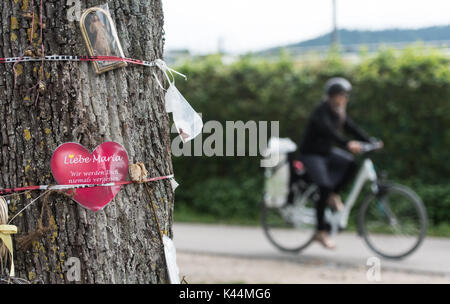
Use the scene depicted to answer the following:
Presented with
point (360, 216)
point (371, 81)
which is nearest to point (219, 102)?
point (371, 81)

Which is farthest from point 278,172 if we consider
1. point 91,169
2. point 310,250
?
point 91,169

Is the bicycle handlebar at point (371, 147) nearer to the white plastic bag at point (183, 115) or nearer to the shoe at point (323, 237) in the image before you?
the shoe at point (323, 237)

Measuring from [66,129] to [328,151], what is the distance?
4558mm

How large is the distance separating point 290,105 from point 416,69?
6.24 ft

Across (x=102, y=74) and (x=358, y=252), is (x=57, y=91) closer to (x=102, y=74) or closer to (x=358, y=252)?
(x=102, y=74)

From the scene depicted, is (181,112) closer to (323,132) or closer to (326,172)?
(323,132)

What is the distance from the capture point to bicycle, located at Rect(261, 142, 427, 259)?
6246 millimetres

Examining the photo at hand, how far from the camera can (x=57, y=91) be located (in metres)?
2.23

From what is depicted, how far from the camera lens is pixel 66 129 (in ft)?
7.31

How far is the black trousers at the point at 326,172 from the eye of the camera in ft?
20.8

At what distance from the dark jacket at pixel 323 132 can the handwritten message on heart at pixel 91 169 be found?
4225 mm

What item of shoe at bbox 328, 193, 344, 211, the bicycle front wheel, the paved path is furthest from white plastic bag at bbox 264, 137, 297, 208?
the bicycle front wheel

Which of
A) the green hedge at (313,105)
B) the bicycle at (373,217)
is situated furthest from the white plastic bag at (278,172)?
the green hedge at (313,105)

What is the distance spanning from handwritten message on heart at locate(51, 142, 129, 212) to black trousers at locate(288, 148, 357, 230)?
4.27 meters
